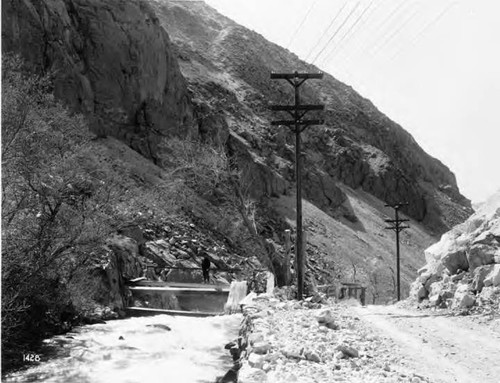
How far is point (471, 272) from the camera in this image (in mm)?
11773

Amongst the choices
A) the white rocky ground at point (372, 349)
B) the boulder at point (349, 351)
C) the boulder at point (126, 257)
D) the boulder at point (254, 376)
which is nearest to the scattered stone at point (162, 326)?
the boulder at point (126, 257)

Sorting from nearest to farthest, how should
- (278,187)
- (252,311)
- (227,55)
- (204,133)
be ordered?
(252,311), (204,133), (278,187), (227,55)

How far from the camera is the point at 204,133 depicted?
2479 inches

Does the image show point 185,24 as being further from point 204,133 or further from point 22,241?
point 22,241

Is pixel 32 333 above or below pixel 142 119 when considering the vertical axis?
below

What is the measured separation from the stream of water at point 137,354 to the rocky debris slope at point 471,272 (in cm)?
512

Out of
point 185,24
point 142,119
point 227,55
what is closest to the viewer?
point 142,119

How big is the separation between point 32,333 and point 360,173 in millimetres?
84347

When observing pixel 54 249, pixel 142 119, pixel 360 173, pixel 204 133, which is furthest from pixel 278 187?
pixel 54 249

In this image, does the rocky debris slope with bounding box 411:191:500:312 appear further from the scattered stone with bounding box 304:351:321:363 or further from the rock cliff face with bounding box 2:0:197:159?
the rock cliff face with bounding box 2:0:197:159

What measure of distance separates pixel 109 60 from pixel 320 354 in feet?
154

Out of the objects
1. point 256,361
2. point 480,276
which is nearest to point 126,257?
point 480,276

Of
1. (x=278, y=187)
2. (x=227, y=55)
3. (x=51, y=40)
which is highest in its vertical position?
(x=227, y=55)

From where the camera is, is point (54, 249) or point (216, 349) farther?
point (54, 249)
